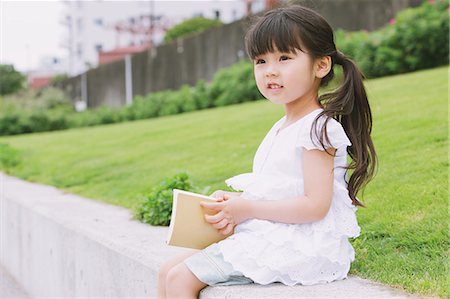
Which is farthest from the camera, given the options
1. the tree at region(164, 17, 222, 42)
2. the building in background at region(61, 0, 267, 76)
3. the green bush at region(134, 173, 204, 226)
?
the building in background at region(61, 0, 267, 76)

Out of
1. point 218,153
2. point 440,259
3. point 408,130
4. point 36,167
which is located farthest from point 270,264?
point 36,167

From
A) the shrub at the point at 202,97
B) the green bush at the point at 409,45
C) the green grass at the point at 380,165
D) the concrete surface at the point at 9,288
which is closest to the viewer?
the green grass at the point at 380,165

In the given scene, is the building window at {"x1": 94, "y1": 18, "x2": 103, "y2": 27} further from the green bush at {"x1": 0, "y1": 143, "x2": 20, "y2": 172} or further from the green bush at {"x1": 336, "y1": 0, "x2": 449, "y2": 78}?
the green bush at {"x1": 0, "y1": 143, "x2": 20, "y2": 172}

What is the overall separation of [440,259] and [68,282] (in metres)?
2.05

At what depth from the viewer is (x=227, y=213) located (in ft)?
7.45

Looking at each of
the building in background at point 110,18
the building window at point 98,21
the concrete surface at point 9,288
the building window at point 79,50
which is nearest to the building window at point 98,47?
the building in background at point 110,18

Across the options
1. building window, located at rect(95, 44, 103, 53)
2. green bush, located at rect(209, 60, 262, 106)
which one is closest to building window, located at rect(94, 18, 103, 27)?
building window, located at rect(95, 44, 103, 53)

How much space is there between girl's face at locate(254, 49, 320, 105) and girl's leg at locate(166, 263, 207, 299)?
0.63 metres

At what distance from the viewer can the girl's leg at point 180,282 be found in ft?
7.28

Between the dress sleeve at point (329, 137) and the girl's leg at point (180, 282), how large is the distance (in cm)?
53

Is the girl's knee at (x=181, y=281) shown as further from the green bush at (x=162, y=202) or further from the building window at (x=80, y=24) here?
the building window at (x=80, y=24)

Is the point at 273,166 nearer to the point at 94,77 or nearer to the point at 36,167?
the point at 36,167

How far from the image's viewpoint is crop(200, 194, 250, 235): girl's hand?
2242 mm

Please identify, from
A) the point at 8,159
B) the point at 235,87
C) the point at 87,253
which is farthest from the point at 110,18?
the point at 87,253
